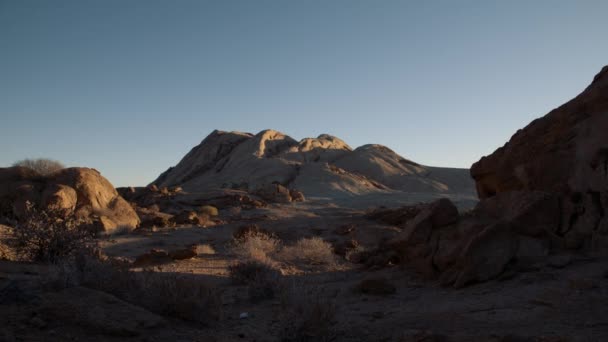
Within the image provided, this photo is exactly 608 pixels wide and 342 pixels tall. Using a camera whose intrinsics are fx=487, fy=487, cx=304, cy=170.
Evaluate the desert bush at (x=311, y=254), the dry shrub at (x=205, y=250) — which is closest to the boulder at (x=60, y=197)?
the dry shrub at (x=205, y=250)

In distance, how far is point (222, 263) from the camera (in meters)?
11.2

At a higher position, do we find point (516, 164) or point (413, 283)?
point (516, 164)

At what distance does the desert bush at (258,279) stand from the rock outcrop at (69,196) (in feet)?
30.2

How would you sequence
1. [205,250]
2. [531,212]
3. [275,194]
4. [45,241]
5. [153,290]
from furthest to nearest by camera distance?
[275,194] → [205,250] → [45,241] → [531,212] → [153,290]

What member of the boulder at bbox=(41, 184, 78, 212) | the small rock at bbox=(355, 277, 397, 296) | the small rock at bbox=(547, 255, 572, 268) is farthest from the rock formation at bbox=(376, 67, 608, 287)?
the boulder at bbox=(41, 184, 78, 212)

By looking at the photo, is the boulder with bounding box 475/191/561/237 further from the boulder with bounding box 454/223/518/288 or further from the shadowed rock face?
the shadowed rock face

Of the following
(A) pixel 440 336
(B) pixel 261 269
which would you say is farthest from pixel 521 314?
(B) pixel 261 269

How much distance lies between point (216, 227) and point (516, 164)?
39.7ft

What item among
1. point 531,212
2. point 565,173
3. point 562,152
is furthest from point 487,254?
point 562,152

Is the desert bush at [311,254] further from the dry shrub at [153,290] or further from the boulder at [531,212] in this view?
the dry shrub at [153,290]

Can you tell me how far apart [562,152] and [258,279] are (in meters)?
5.44

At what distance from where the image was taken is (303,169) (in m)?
47.6

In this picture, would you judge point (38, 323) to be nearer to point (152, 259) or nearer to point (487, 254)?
point (487, 254)

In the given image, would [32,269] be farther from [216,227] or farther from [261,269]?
[216,227]
